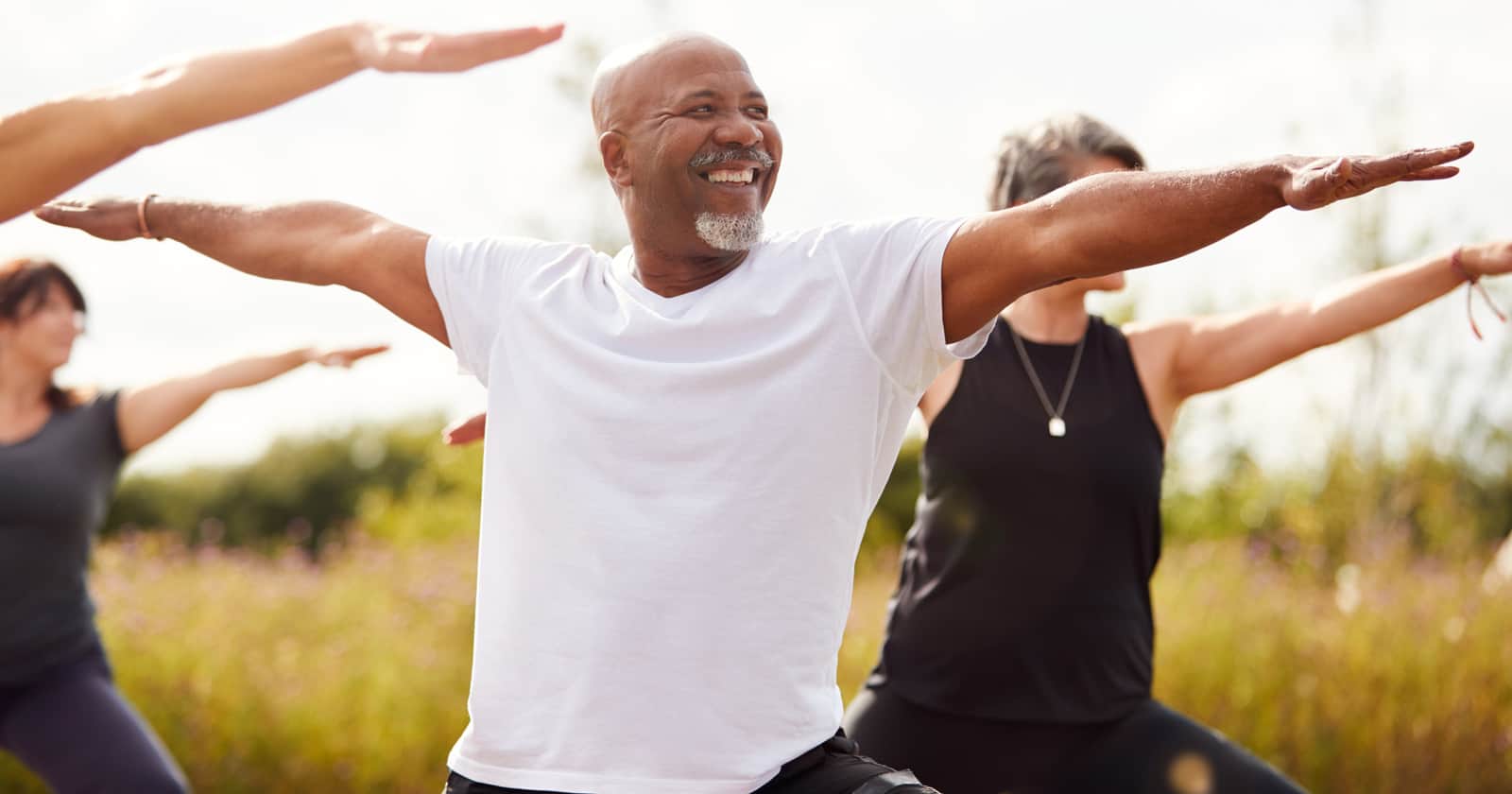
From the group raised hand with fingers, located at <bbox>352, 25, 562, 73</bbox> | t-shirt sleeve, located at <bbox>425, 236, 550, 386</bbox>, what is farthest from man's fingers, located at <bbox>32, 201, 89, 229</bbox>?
t-shirt sleeve, located at <bbox>425, 236, 550, 386</bbox>

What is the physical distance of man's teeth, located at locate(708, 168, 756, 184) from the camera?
2.52 m

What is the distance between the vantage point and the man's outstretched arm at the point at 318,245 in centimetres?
268

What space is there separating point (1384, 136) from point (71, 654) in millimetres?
12856

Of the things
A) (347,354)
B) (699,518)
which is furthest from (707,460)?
(347,354)

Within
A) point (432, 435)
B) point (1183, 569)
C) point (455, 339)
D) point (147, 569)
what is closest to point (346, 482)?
point (432, 435)

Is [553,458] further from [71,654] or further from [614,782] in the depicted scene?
[71,654]

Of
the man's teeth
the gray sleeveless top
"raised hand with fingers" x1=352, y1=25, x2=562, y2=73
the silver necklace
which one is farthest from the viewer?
the gray sleeveless top

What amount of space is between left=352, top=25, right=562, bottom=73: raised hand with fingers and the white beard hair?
637mm

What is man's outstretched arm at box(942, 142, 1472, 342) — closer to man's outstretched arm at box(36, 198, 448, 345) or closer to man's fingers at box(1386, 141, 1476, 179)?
man's fingers at box(1386, 141, 1476, 179)

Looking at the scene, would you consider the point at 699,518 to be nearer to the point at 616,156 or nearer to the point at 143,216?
the point at 616,156

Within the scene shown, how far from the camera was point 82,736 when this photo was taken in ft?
13.4

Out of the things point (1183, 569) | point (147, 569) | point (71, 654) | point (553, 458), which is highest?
point (553, 458)

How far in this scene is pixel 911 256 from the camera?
231 centimetres

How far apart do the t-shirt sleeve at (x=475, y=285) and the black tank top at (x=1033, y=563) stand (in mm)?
1209
